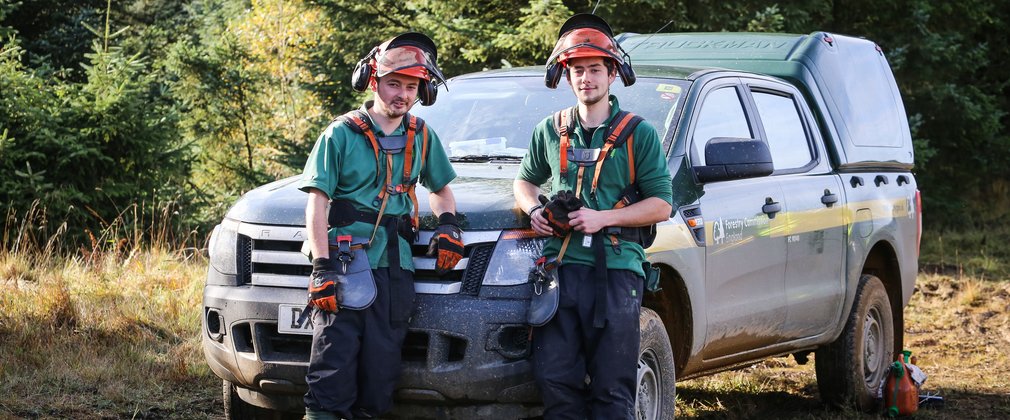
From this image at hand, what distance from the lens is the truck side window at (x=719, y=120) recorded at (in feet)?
17.7

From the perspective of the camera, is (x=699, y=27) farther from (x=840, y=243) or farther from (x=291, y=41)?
(x=291, y=41)

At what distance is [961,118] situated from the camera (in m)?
17.0

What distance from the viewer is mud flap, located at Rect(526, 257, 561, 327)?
4185 mm

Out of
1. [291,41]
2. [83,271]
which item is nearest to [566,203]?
[83,271]

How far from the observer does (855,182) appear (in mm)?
6859

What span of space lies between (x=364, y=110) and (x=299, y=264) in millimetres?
612

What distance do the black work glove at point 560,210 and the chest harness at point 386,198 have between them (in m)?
0.49

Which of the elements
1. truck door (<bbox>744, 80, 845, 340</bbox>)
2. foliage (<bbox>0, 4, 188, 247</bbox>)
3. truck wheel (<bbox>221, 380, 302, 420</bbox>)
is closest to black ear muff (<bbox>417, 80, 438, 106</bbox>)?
truck wheel (<bbox>221, 380, 302, 420</bbox>)

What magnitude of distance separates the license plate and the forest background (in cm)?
518

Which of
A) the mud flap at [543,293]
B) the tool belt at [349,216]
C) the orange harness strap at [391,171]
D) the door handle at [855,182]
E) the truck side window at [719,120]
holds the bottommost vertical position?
the mud flap at [543,293]

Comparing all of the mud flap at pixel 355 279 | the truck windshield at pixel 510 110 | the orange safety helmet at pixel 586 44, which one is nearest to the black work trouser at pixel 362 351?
the mud flap at pixel 355 279

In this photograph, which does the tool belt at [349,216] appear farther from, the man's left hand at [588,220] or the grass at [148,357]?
the grass at [148,357]

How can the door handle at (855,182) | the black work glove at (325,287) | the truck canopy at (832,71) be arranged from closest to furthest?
the black work glove at (325,287) < the door handle at (855,182) < the truck canopy at (832,71)

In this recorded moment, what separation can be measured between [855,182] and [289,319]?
374cm
